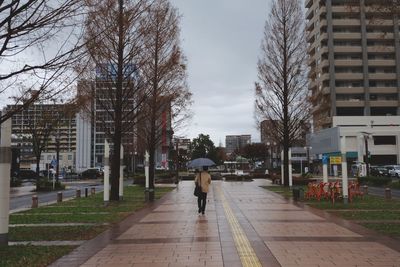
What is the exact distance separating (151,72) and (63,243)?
17494 mm

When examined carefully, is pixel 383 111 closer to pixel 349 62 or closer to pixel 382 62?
pixel 382 62

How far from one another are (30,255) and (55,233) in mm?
3196

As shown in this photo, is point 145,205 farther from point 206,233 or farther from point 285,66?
point 285,66

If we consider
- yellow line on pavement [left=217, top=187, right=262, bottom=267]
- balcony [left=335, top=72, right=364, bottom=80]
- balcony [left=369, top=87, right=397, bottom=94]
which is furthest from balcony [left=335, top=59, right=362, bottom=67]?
yellow line on pavement [left=217, top=187, right=262, bottom=267]

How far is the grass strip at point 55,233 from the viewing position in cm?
1115

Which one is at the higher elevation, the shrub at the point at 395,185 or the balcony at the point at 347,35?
the balcony at the point at 347,35

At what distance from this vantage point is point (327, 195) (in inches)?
915

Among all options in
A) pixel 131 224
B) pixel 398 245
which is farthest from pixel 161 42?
pixel 398 245

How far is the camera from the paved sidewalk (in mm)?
8250

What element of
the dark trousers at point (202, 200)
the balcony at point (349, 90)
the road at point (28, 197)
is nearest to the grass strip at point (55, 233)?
the dark trousers at point (202, 200)

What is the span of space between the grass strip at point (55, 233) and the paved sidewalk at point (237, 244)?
495mm

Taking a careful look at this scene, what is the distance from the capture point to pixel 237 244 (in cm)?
991

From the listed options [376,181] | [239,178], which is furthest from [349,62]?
[376,181]

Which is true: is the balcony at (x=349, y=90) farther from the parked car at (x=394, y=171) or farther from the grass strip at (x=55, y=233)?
the grass strip at (x=55, y=233)
